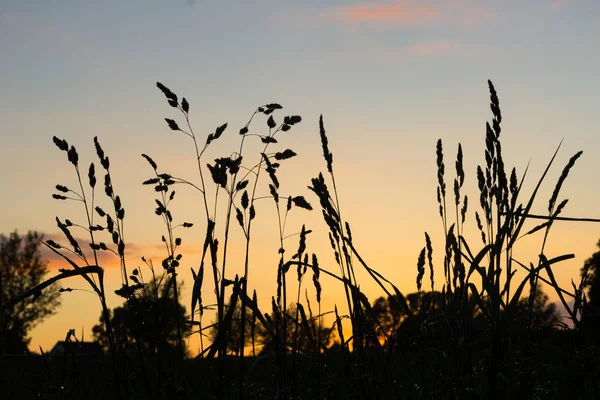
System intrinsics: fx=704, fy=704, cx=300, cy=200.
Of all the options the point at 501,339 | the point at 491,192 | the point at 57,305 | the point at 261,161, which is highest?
the point at 57,305

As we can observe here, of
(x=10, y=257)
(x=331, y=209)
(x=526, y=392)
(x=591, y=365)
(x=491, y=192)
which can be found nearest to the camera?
(x=526, y=392)

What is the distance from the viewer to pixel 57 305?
178 ft

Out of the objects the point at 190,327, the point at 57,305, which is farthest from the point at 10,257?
the point at 190,327

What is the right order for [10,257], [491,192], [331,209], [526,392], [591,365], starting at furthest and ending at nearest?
[10,257]
[331,209]
[491,192]
[591,365]
[526,392]

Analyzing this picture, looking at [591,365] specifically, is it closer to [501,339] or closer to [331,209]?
[501,339]

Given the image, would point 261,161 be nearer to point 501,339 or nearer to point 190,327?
point 190,327

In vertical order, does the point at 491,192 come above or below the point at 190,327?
above

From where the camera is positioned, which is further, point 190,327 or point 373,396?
point 190,327

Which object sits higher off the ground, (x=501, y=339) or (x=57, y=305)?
(x=57, y=305)

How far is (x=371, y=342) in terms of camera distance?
313 cm

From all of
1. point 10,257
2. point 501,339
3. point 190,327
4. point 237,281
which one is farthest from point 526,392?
point 10,257

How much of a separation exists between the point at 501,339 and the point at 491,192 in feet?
2.16

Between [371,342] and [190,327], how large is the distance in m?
0.81

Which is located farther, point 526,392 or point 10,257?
point 10,257
